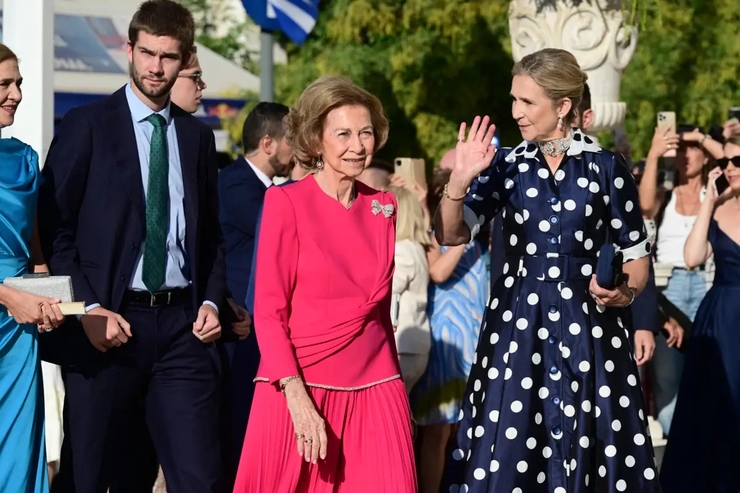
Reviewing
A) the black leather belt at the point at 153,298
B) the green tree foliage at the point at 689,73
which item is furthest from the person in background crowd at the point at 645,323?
the green tree foliage at the point at 689,73

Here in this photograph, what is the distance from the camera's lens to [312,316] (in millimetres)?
5184

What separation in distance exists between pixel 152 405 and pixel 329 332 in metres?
0.95

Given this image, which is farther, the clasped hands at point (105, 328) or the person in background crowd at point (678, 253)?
the person in background crowd at point (678, 253)

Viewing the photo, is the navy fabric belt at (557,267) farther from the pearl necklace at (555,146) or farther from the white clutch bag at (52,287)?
the white clutch bag at (52,287)

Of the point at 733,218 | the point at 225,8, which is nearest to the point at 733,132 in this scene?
the point at 733,218

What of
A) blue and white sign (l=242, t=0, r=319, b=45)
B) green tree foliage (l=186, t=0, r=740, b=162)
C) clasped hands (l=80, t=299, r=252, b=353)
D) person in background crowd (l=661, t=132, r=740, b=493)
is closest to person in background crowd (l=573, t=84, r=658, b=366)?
person in background crowd (l=661, t=132, r=740, b=493)

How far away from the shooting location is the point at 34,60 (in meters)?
7.46

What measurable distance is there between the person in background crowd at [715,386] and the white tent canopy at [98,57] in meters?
9.13

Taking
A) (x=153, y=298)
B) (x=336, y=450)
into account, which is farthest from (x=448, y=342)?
(x=336, y=450)

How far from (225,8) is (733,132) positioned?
21039mm

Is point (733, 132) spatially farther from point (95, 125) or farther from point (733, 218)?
point (95, 125)

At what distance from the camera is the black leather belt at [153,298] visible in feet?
18.4

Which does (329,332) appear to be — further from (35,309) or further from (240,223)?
(240,223)

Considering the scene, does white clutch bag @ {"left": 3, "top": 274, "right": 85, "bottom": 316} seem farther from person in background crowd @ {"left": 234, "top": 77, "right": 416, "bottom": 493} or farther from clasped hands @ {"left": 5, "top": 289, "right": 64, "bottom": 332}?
person in background crowd @ {"left": 234, "top": 77, "right": 416, "bottom": 493}
